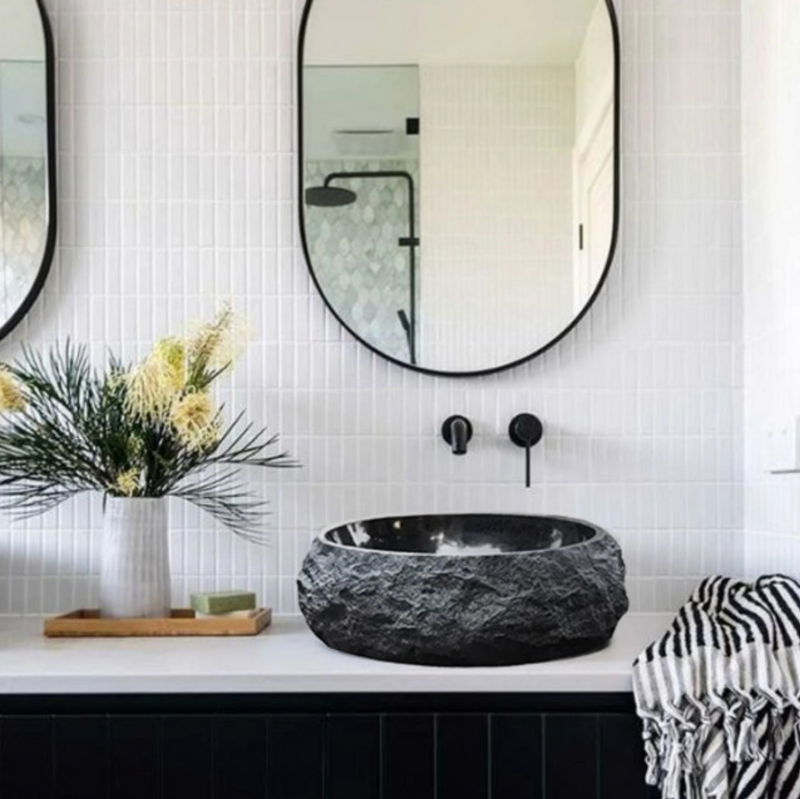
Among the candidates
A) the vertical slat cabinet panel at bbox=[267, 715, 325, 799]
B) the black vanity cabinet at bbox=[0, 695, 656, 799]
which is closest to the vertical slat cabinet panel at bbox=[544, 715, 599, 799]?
the black vanity cabinet at bbox=[0, 695, 656, 799]

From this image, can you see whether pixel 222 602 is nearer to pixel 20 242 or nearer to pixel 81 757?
pixel 81 757

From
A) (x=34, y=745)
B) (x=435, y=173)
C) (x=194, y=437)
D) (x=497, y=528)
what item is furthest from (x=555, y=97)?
(x=34, y=745)

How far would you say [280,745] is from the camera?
1.21 m

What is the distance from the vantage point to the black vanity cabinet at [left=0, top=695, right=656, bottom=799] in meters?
1.20

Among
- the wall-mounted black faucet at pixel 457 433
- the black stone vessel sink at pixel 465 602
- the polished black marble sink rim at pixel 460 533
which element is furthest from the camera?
the wall-mounted black faucet at pixel 457 433

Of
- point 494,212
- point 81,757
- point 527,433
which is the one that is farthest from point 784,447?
point 81,757

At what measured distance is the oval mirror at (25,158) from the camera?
1.70 meters

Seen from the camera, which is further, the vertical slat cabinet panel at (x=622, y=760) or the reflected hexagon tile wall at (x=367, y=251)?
the reflected hexagon tile wall at (x=367, y=251)

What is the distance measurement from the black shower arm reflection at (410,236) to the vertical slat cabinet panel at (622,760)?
0.73 metres

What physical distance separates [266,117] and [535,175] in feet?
1.58

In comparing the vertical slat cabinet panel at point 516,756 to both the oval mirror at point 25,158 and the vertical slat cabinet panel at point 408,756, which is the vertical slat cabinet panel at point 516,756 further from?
the oval mirror at point 25,158

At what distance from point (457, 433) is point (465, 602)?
487 millimetres

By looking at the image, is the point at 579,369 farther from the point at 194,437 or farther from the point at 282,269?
the point at 194,437

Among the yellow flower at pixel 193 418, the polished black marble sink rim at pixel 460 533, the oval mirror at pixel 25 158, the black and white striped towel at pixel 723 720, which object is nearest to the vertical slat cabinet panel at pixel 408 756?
the black and white striped towel at pixel 723 720
